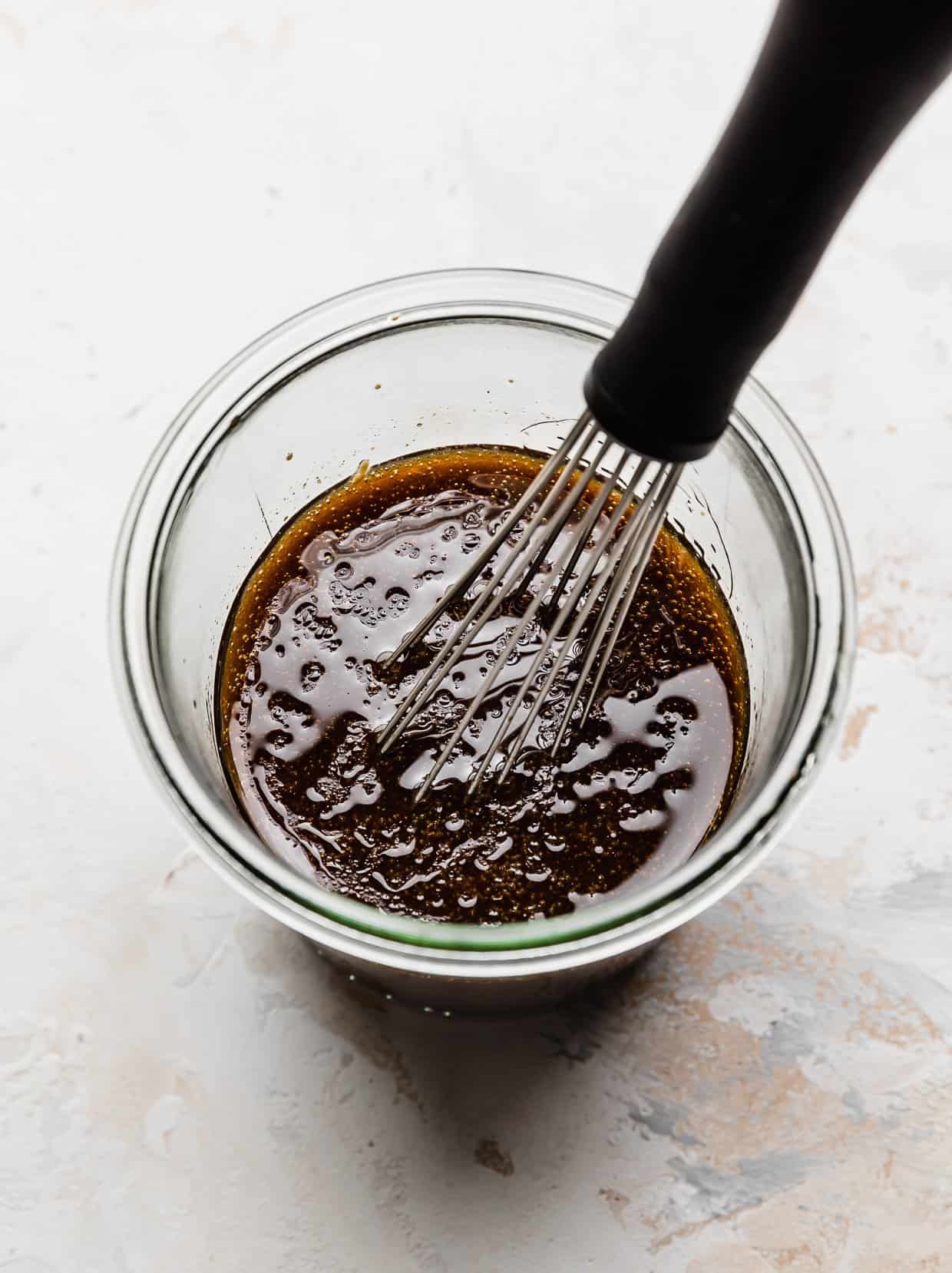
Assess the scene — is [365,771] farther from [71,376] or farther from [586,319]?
[71,376]

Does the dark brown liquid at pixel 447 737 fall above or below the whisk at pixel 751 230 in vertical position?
below

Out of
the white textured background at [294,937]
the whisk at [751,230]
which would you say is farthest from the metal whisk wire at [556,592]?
the white textured background at [294,937]

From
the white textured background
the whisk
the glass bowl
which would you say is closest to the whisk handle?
the whisk

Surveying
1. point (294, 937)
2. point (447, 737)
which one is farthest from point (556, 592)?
point (294, 937)

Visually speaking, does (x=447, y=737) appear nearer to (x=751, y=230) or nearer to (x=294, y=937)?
(x=294, y=937)

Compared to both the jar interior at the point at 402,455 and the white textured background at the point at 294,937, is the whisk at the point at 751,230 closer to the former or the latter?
the jar interior at the point at 402,455

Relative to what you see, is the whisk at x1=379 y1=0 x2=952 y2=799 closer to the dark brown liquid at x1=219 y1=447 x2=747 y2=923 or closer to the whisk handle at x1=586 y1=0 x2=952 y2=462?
the whisk handle at x1=586 y1=0 x2=952 y2=462
